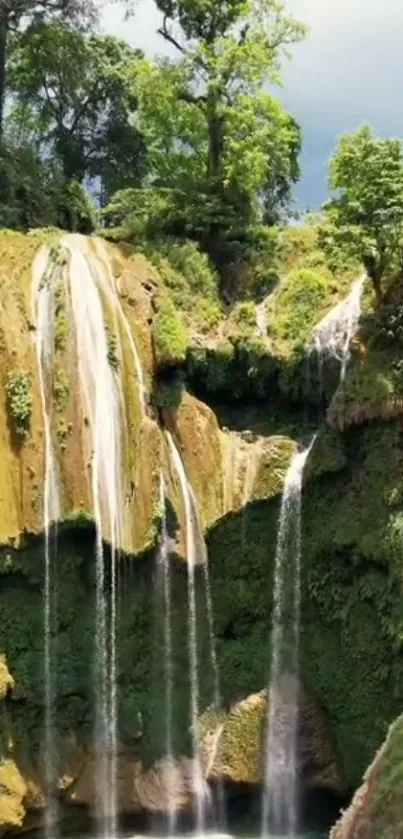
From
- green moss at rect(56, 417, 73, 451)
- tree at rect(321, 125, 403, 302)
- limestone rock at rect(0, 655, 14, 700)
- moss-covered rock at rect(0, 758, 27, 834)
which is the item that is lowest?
moss-covered rock at rect(0, 758, 27, 834)

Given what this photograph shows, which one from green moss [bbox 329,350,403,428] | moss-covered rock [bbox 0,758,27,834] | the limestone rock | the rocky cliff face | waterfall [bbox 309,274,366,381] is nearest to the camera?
moss-covered rock [bbox 0,758,27,834]

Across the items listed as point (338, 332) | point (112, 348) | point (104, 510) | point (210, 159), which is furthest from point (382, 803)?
point (210, 159)

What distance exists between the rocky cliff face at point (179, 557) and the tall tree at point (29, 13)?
31.2 ft

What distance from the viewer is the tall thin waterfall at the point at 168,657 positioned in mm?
16234

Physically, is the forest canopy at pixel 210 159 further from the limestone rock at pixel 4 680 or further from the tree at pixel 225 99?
the limestone rock at pixel 4 680

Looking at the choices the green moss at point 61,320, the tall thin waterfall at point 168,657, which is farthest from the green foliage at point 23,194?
the tall thin waterfall at point 168,657

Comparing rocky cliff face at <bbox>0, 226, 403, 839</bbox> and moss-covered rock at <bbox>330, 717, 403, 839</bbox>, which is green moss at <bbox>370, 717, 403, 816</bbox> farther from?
rocky cliff face at <bbox>0, 226, 403, 839</bbox>

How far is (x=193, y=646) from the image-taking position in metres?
16.9

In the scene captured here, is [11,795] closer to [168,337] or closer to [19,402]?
[19,402]

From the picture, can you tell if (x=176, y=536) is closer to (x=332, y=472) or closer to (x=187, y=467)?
(x=187, y=467)

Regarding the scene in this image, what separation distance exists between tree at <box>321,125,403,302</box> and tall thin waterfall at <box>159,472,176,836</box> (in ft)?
16.6

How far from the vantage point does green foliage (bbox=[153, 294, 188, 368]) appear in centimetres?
1770

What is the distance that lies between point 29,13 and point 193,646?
1702 centimetres

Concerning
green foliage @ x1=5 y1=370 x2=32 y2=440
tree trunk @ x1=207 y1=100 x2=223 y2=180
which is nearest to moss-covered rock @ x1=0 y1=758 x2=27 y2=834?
green foliage @ x1=5 y1=370 x2=32 y2=440
